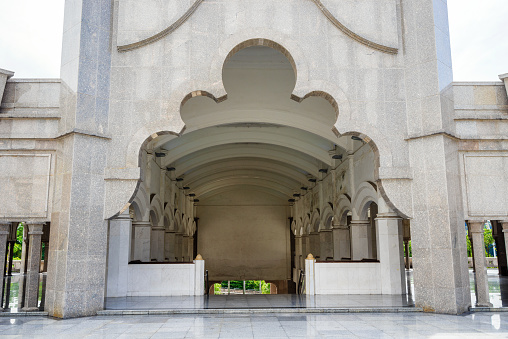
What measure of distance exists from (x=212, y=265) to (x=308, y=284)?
79.2 ft

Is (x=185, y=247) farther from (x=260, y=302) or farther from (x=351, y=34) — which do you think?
(x=351, y=34)

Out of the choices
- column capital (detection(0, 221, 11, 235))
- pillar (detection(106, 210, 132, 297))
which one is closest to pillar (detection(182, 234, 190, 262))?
pillar (detection(106, 210, 132, 297))

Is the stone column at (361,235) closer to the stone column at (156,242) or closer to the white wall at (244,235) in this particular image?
the stone column at (156,242)

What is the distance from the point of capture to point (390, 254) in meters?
13.5

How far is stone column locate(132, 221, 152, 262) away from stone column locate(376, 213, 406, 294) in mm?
7956

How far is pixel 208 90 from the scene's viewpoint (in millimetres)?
9742

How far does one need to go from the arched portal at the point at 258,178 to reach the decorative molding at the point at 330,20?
1.30 meters

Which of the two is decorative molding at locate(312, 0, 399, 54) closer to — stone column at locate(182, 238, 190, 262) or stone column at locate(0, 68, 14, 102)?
stone column at locate(0, 68, 14, 102)

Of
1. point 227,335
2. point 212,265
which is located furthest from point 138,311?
point 212,265

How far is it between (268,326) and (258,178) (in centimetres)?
2421

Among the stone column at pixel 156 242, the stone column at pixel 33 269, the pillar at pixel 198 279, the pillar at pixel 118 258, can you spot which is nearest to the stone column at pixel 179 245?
the stone column at pixel 156 242

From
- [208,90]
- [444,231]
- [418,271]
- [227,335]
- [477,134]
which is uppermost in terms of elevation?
[208,90]

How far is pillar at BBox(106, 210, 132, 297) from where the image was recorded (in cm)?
1289

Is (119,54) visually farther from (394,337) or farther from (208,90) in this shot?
(394,337)
